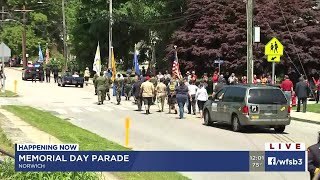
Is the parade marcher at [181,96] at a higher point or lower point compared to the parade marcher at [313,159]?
lower

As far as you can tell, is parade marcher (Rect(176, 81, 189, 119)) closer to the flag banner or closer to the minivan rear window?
the minivan rear window

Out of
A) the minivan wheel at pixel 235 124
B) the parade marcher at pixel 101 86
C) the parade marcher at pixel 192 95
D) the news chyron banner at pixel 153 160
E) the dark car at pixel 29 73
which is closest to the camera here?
the news chyron banner at pixel 153 160

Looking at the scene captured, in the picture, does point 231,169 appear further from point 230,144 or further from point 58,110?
point 58,110

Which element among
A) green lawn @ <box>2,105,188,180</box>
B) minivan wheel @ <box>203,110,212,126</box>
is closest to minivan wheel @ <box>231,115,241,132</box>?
minivan wheel @ <box>203,110,212,126</box>

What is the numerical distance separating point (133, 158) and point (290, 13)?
37.2 meters

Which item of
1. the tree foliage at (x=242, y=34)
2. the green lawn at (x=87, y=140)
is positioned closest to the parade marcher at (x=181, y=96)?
the green lawn at (x=87, y=140)

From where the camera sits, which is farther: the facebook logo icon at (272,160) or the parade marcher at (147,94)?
the parade marcher at (147,94)

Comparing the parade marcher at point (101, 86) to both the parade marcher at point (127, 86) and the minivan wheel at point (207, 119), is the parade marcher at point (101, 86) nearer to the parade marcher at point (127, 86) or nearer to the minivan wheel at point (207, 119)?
the parade marcher at point (127, 86)

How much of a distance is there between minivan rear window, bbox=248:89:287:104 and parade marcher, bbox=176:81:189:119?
18.3 feet

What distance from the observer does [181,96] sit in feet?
84.3

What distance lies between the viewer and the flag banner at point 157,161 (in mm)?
7758

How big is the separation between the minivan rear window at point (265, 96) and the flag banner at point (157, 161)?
12.5 metres

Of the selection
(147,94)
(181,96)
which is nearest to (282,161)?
(181,96)

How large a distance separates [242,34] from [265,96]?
2254cm
